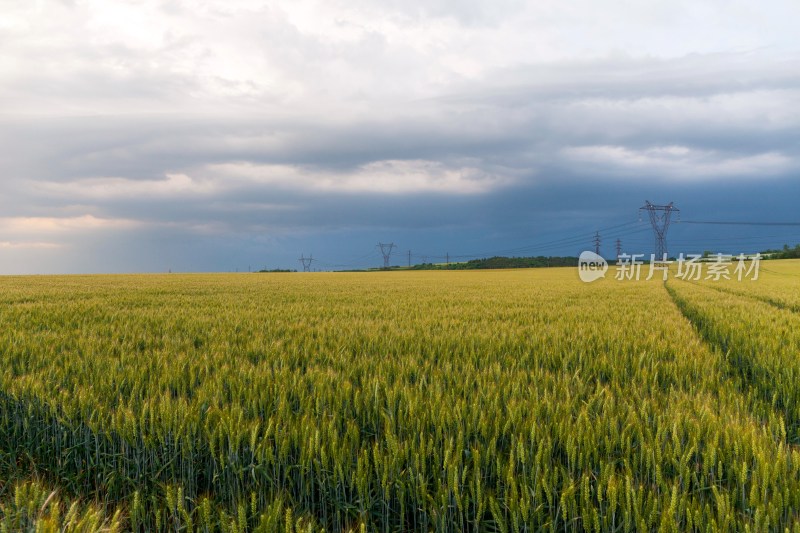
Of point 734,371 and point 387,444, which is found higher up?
point 387,444

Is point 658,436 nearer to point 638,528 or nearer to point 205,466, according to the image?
point 638,528

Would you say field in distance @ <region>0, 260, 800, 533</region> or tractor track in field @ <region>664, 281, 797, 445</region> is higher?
Answer: field in distance @ <region>0, 260, 800, 533</region>

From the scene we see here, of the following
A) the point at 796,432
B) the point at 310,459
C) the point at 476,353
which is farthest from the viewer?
the point at 476,353

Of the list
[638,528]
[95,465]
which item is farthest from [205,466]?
[638,528]

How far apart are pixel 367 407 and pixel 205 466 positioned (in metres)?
1.09

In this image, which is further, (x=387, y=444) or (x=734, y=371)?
(x=734, y=371)

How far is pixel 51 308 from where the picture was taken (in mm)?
11727

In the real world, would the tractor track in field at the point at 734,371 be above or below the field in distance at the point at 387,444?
below

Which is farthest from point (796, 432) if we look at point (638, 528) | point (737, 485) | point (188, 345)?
point (188, 345)

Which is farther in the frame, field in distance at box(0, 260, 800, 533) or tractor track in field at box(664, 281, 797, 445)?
tractor track in field at box(664, 281, 797, 445)

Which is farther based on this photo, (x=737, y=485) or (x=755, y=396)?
(x=755, y=396)

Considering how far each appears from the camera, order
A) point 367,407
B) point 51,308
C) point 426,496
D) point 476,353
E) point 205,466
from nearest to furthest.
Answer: point 426,496
point 205,466
point 367,407
point 476,353
point 51,308

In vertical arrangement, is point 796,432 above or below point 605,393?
below

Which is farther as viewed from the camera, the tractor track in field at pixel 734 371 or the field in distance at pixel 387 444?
the tractor track in field at pixel 734 371
